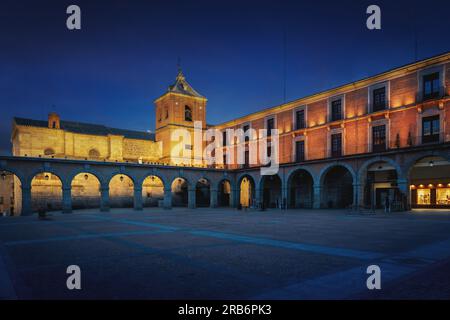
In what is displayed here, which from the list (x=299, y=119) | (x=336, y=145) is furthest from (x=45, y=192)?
(x=336, y=145)

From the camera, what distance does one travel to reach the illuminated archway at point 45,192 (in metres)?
36.7

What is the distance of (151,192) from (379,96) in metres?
32.3

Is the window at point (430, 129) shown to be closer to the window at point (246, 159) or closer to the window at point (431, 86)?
the window at point (431, 86)

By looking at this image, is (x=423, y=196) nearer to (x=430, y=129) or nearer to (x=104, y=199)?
(x=430, y=129)

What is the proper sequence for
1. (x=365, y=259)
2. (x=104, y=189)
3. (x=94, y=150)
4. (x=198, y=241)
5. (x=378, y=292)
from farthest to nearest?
(x=94, y=150) < (x=104, y=189) < (x=198, y=241) < (x=365, y=259) < (x=378, y=292)

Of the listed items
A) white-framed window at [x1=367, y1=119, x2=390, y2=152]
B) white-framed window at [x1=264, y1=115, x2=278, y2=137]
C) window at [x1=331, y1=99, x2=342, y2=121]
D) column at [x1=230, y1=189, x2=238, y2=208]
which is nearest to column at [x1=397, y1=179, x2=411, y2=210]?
white-framed window at [x1=367, y1=119, x2=390, y2=152]

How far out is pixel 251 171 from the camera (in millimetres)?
39594

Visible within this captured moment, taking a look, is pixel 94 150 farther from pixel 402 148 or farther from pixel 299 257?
pixel 299 257

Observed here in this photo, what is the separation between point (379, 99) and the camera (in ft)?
96.5

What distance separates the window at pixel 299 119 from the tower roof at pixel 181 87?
844 inches

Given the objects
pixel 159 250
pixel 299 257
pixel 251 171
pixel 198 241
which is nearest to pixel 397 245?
pixel 299 257

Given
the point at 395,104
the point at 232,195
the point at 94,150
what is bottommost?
the point at 232,195

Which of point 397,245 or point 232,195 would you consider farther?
point 232,195

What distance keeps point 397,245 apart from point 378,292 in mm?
4868
